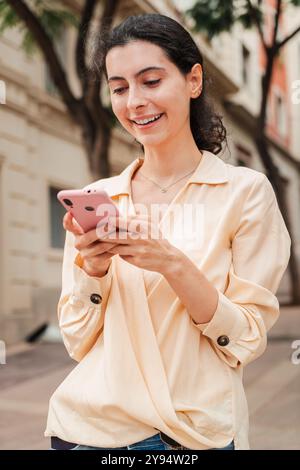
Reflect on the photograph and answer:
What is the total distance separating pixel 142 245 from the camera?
111cm

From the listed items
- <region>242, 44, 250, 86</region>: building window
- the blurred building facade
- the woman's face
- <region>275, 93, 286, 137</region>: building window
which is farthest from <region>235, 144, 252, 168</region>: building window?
the woman's face

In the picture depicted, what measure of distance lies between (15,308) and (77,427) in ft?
29.4

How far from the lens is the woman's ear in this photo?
1.37 metres

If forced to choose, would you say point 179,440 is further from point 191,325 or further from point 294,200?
point 294,200

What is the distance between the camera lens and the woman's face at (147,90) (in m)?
1.26

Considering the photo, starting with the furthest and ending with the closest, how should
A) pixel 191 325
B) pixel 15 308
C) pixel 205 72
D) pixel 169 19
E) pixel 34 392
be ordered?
pixel 15 308 < pixel 34 392 < pixel 205 72 < pixel 169 19 < pixel 191 325

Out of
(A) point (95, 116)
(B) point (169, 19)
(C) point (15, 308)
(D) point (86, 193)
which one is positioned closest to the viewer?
(D) point (86, 193)

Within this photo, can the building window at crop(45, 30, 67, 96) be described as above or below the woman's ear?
above

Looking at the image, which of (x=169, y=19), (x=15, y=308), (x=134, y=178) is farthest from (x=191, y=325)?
(x=15, y=308)

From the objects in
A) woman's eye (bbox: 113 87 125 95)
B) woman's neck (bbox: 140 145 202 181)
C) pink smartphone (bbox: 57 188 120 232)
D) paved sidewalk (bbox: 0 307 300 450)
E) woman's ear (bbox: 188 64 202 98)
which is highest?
woman's ear (bbox: 188 64 202 98)

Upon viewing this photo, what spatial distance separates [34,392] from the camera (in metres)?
6.07

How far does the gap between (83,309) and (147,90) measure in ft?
1.47

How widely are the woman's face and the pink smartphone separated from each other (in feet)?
0.93

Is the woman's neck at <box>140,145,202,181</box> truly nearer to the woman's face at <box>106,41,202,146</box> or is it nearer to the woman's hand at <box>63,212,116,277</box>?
the woman's face at <box>106,41,202,146</box>
